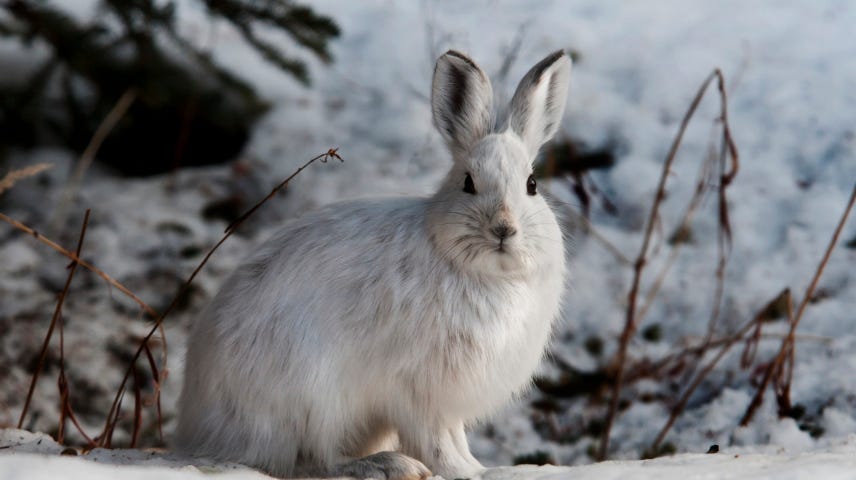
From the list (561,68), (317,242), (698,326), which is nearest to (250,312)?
(317,242)

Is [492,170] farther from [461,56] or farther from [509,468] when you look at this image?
[509,468]

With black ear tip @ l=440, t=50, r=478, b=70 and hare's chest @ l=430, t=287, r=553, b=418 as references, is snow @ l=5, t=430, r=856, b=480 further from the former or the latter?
black ear tip @ l=440, t=50, r=478, b=70

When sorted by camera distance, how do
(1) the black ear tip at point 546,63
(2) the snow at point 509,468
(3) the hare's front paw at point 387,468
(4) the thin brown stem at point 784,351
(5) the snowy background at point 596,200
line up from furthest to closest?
(5) the snowy background at point 596,200 < (4) the thin brown stem at point 784,351 < (1) the black ear tip at point 546,63 < (3) the hare's front paw at point 387,468 < (2) the snow at point 509,468

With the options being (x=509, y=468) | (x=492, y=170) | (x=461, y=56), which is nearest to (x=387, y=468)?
(x=509, y=468)

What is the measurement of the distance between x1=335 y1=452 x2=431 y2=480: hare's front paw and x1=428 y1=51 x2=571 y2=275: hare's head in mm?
601

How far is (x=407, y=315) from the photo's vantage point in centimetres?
292

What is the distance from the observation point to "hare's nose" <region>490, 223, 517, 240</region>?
9.12 ft

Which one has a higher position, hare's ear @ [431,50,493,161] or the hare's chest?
hare's ear @ [431,50,493,161]

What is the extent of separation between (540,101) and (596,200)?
218cm

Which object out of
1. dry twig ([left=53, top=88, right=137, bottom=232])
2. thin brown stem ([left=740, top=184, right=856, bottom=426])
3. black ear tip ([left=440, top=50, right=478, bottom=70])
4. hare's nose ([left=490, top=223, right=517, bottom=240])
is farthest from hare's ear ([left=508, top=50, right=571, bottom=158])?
dry twig ([left=53, top=88, right=137, bottom=232])

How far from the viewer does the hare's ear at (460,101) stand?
3.03 meters

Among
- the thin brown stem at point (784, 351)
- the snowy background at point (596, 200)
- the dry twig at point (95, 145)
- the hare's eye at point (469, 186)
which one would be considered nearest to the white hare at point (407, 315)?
the hare's eye at point (469, 186)

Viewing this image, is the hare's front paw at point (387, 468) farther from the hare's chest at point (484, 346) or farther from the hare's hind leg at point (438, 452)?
the hare's chest at point (484, 346)

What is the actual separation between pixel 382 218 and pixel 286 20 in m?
1.85
